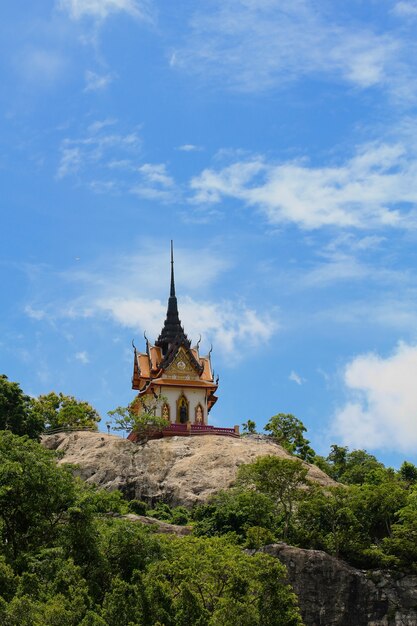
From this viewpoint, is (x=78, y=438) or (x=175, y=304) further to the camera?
(x=175, y=304)

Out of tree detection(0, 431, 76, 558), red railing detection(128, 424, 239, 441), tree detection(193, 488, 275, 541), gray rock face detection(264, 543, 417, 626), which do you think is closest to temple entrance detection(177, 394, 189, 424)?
red railing detection(128, 424, 239, 441)

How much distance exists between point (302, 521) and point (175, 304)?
105 ft

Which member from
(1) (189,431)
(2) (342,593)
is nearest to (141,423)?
(1) (189,431)

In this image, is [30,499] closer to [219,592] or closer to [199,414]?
[219,592]

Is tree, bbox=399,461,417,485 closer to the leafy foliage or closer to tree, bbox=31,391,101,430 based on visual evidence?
tree, bbox=31,391,101,430

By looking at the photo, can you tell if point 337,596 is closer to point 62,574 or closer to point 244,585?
point 244,585

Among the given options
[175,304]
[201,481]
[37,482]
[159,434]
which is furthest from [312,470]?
[37,482]

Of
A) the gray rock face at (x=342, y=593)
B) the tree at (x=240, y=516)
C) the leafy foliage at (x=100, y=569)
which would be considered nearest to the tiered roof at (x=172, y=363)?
the tree at (x=240, y=516)

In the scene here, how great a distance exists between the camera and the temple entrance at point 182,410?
76.9m

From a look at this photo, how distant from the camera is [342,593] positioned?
5022cm

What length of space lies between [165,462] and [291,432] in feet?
51.4

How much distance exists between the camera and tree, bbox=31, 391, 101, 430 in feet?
251

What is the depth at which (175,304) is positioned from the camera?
83562 millimetres

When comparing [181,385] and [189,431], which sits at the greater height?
[181,385]
